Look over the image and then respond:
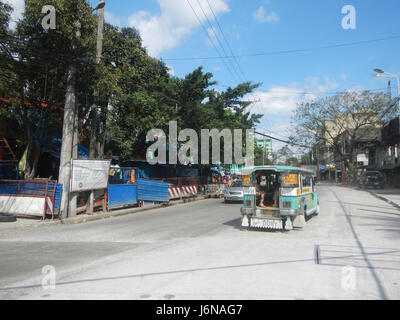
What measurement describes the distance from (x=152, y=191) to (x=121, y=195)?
2.79 m

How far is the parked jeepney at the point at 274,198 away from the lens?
35.4 ft

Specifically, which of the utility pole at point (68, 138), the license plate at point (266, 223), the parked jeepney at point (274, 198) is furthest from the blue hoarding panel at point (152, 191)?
the license plate at point (266, 223)

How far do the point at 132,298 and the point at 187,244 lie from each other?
424 cm

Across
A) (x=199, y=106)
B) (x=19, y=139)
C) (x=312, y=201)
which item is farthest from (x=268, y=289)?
(x=199, y=106)

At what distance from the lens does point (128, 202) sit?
18.2 metres

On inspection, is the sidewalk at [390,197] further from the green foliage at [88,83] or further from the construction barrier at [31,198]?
the construction barrier at [31,198]

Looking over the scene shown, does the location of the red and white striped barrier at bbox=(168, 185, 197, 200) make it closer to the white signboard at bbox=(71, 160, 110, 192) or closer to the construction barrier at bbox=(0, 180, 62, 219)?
the white signboard at bbox=(71, 160, 110, 192)

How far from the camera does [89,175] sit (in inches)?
613

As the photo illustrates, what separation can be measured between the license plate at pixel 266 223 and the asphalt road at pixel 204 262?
0.78 feet

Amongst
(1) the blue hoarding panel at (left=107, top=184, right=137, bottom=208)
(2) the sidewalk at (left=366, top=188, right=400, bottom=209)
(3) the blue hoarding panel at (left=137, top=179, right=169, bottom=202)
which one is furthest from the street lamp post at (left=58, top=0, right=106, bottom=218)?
(2) the sidewalk at (left=366, top=188, right=400, bottom=209)

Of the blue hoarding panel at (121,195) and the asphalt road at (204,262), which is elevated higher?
the blue hoarding panel at (121,195)

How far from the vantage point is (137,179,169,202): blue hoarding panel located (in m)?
19.2

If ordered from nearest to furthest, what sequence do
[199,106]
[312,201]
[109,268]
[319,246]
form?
[109,268] < [319,246] < [312,201] < [199,106]
